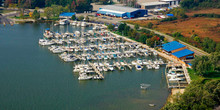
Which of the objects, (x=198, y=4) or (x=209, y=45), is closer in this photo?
(x=209, y=45)

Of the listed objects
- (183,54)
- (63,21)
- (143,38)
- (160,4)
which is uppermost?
(160,4)

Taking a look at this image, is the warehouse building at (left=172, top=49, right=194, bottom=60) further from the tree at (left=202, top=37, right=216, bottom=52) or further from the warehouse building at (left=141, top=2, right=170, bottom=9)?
the warehouse building at (left=141, top=2, right=170, bottom=9)

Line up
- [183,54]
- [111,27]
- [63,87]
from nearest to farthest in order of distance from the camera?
[63,87] → [183,54] → [111,27]

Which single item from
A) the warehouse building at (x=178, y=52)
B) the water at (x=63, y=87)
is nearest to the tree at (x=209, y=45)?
the warehouse building at (x=178, y=52)

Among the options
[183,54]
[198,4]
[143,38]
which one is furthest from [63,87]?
[198,4]

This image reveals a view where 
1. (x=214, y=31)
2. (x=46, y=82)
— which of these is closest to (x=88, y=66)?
(x=46, y=82)

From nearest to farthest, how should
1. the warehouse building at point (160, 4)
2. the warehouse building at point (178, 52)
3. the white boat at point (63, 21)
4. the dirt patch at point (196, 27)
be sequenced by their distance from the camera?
the warehouse building at point (178, 52), the dirt patch at point (196, 27), the white boat at point (63, 21), the warehouse building at point (160, 4)

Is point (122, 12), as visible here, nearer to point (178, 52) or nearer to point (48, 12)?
point (48, 12)

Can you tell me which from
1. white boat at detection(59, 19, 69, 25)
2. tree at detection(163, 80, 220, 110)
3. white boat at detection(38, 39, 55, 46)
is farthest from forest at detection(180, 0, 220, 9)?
tree at detection(163, 80, 220, 110)

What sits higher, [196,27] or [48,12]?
[48,12]

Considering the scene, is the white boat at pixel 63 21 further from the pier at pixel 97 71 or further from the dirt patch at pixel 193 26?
the pier at pixel 97 71
